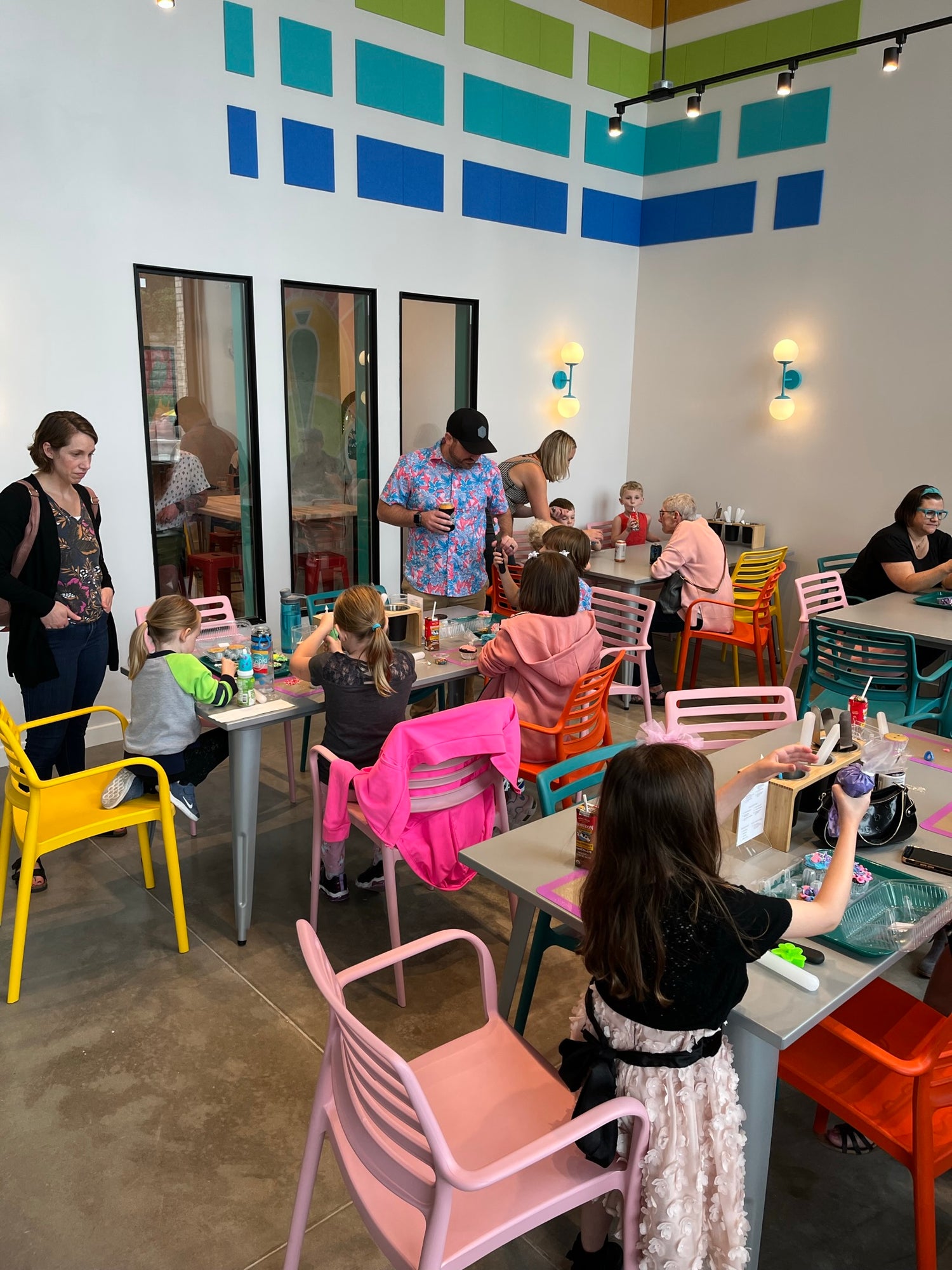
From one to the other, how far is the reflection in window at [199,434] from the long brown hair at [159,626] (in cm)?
234

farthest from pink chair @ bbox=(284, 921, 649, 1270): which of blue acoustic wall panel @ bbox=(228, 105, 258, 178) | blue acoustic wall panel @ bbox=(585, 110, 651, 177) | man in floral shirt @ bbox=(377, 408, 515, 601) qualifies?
blue acoustic wall panel @ bbox=(585, 110, 651, 177)

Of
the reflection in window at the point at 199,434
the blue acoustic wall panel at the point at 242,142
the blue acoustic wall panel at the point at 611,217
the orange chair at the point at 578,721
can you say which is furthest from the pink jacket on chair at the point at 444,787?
the blue acoustic wall panel at the point at 611,217

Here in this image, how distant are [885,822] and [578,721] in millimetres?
1647

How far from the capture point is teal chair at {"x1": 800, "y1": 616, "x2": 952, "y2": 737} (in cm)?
454

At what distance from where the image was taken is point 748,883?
2168mm

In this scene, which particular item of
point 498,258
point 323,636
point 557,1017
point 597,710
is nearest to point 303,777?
point 323,636

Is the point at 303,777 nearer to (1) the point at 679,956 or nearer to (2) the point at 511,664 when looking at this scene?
(2) the point at 511,664

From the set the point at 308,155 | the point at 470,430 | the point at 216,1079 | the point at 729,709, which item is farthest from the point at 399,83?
the point at 216,1079

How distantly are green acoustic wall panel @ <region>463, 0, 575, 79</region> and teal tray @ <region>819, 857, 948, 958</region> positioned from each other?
254 inches

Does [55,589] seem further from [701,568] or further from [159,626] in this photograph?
[701,568]

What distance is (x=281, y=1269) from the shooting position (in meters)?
2.14

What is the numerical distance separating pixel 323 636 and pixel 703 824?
2.29m

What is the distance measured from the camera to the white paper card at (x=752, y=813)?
227 cm

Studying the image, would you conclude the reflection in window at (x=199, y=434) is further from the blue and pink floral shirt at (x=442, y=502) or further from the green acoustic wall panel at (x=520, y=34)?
the green acoustic wall panel at (x=520, y=34)
